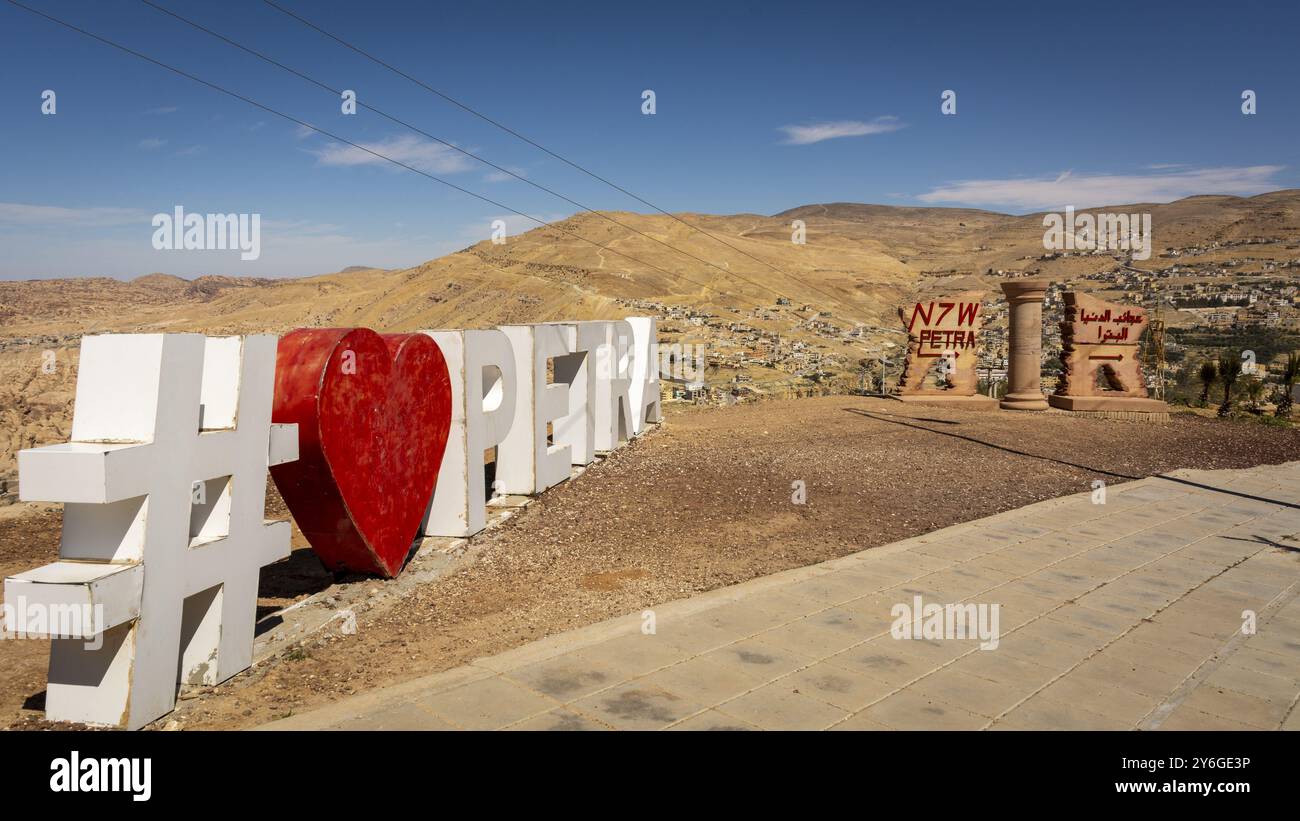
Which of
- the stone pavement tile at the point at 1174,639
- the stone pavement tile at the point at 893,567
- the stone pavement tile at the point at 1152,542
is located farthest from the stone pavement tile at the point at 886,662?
the stone pavement tile at the point at 1152,542

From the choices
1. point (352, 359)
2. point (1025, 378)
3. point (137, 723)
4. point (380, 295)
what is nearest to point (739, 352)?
point (1025, 378)

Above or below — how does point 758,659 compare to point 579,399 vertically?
below

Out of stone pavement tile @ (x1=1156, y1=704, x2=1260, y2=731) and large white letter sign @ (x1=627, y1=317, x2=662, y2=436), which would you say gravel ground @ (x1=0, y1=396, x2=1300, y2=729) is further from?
stone pavement tile @ (x1=1156, y1=704, x2=1260, y2=731)

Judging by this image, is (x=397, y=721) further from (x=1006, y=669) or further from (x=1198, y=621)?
(x=1198, y=621)

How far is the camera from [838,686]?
5.18 m

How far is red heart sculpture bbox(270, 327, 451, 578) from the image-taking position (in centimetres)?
671

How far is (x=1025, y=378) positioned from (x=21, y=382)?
73.2 feet

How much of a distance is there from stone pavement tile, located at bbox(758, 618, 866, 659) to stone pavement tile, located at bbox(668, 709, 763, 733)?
3.91 feet

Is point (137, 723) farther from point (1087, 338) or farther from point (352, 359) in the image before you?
point (1087, 338)

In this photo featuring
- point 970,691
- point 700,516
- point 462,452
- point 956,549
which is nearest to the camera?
point 970,691

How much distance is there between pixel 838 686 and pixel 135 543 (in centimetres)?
416

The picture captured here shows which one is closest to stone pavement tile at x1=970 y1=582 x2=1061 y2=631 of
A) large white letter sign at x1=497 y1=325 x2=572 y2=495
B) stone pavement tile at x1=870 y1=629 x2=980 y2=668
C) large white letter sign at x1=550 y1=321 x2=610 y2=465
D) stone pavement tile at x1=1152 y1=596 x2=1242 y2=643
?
stone pavement tile at x1=870 y1=629 x2=980 y2=668

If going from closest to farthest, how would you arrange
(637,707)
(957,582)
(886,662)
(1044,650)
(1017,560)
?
(637,707) < (886,662) < (1044,650) < (957,582) < (1017,560)

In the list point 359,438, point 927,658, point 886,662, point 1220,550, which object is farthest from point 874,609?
point 1220,550
